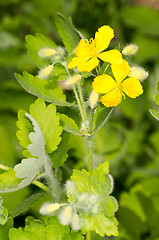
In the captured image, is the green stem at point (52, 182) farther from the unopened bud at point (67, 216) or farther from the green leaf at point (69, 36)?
the green leaf at point (69, 36)

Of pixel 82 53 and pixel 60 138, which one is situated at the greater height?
pixel 82 53

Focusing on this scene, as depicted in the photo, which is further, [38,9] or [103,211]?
[38,9]

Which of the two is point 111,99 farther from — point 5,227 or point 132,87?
point 5,227

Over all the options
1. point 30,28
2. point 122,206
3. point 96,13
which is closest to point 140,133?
point 122,206

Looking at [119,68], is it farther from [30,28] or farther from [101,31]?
[30,28]

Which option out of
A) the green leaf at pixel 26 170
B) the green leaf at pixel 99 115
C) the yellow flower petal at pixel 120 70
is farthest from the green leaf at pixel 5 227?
the yellow flower petal at pixel 120 70

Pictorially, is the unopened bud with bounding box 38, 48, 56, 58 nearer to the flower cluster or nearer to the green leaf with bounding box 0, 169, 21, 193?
the flower cluster

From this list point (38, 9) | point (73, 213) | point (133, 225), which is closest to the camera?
point (73, 213)
